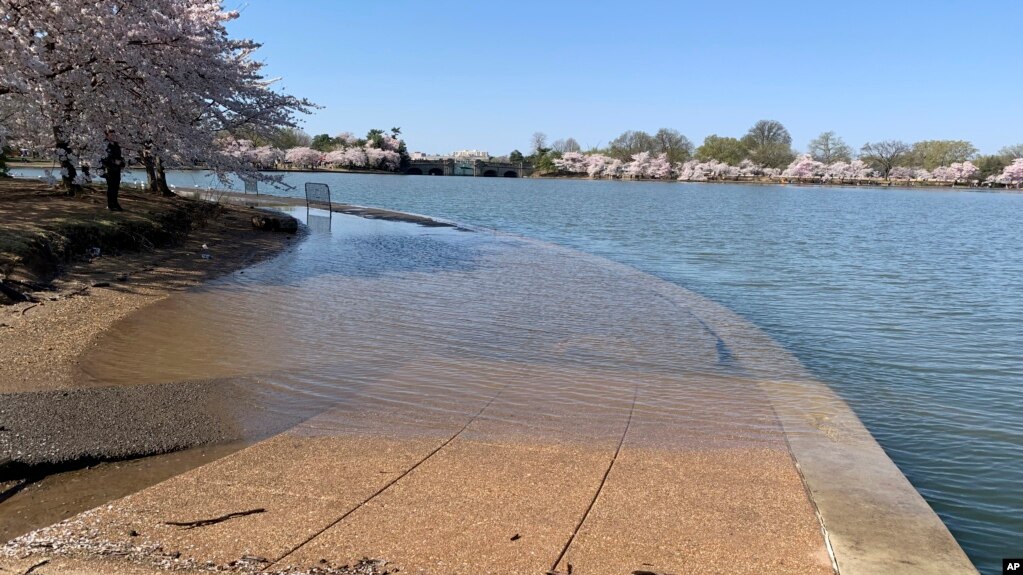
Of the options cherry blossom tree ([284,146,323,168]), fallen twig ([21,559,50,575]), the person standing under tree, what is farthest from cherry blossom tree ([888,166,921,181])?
fallen twig ([21,559,50,575])

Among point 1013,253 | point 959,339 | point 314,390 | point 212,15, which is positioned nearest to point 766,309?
point 959,339

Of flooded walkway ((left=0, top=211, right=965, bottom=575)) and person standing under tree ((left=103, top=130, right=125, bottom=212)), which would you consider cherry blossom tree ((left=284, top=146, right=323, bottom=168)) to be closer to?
person standing under tree ((left=103, top=130, right=125, bottom=212))

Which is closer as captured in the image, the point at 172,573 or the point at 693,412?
the point at 172,573

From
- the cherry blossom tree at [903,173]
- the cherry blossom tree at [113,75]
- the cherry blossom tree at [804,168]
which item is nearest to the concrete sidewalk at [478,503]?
the cherry blossom tree at [113,75]

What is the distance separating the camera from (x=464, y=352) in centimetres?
927

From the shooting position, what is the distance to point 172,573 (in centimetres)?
359

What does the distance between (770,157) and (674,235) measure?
132622 mm

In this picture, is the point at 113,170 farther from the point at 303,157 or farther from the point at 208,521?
the point at 303,157

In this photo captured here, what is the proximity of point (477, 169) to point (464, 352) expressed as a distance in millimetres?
175353

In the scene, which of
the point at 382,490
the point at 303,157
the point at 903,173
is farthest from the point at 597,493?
the point at 903,173

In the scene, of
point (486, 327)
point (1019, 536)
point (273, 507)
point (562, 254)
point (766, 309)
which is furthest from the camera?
point (562, 254)

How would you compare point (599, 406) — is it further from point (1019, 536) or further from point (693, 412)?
point (1019, 536)

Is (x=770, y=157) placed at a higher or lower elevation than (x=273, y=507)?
higher

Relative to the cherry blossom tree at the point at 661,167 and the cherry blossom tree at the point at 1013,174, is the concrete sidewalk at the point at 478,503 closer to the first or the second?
the cherry blossom tree at the point at 661,167
